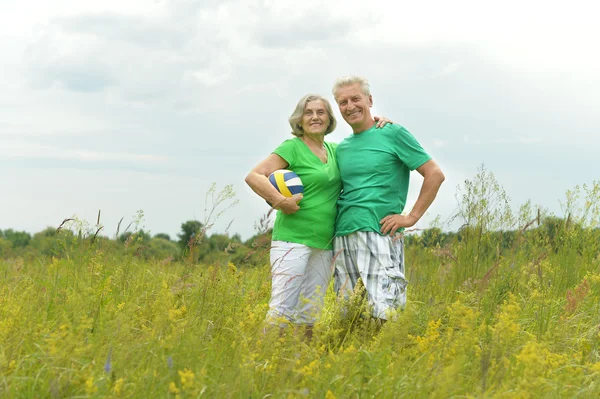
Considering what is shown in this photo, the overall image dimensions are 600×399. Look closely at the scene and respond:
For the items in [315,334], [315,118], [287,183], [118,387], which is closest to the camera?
[118,387]

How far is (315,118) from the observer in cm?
484

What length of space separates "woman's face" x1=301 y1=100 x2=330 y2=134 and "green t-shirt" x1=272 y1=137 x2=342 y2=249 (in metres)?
0.16

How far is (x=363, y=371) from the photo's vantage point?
2947 mm

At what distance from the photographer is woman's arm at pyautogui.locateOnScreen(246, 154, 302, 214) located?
4.52 meters

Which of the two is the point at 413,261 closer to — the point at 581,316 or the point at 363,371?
the point at 581,316

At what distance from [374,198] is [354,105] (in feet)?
2.41

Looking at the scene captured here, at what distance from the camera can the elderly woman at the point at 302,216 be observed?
4613mm

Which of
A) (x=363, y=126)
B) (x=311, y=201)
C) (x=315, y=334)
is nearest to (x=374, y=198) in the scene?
(x=311, y=201)

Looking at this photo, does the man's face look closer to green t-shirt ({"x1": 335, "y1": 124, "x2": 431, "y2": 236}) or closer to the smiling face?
the smiling face

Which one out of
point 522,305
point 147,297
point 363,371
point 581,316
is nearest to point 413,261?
point 522,305

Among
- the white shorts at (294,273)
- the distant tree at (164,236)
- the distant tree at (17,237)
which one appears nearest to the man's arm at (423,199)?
the white shorts at (294,273)

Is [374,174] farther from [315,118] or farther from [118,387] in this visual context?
[118,387]

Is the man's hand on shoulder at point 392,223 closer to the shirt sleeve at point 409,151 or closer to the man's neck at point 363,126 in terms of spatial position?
the shirt sleeve at point 409,151

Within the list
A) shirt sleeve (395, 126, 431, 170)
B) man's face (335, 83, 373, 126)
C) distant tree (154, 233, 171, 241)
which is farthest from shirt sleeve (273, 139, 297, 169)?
distant tree (154, 233, 171, 241)
